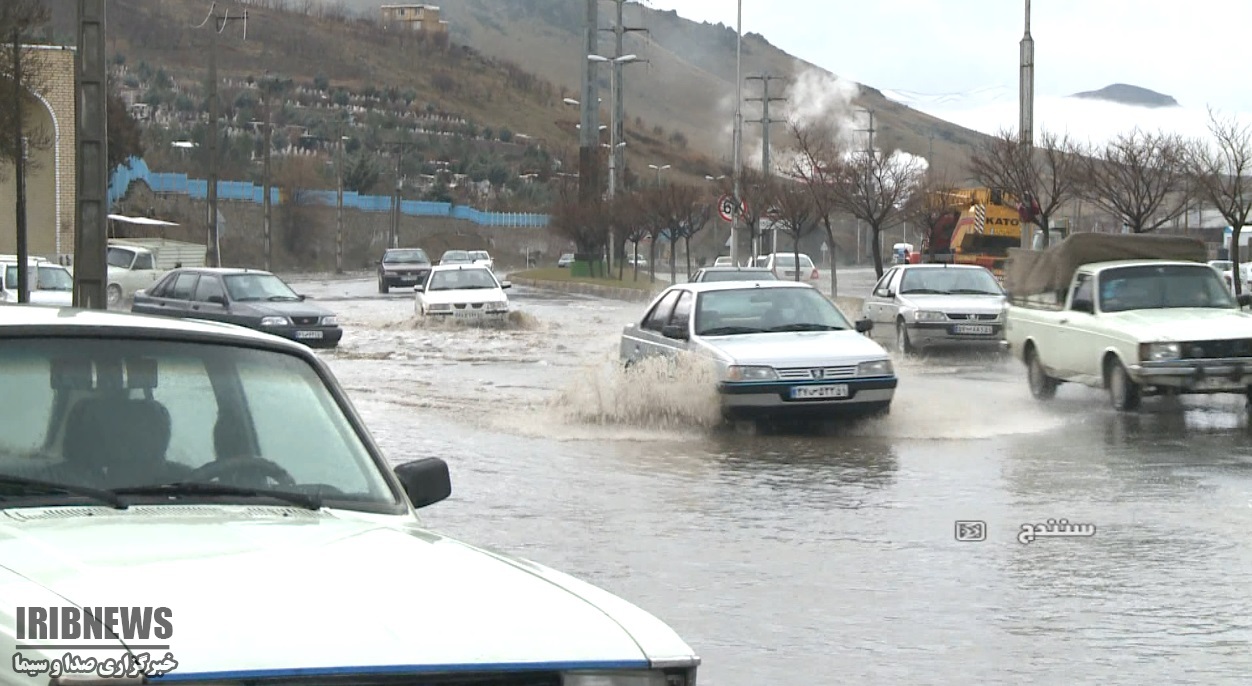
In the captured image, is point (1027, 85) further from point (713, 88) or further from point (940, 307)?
point (713, 88)

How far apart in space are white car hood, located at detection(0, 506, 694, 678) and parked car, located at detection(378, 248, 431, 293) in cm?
5455

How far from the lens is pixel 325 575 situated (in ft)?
12.0

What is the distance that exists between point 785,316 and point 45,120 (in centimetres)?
4828

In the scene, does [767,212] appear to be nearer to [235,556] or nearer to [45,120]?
[45,120]

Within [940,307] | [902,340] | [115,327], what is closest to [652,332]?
[940,307]

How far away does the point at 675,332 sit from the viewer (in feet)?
55.6

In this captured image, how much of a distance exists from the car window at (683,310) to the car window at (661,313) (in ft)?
0.40

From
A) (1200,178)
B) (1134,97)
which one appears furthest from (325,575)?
(1134,97)

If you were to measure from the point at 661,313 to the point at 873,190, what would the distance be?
1271 inches

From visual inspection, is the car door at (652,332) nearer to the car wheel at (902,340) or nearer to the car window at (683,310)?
the car window at (683,310)

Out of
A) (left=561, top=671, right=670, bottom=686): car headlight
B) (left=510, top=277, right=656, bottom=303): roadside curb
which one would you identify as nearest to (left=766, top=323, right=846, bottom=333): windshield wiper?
(left=561, top=671, right=670, bottom=686): car headlight

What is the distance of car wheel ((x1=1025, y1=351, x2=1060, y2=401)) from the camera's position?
1967cm

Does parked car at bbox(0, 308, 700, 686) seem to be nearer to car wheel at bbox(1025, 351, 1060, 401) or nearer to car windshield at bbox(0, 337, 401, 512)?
car windshield at bbox(0, 337, 401, 512)

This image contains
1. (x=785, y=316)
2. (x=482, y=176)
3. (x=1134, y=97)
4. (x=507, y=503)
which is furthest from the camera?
(x=482, y=176)
